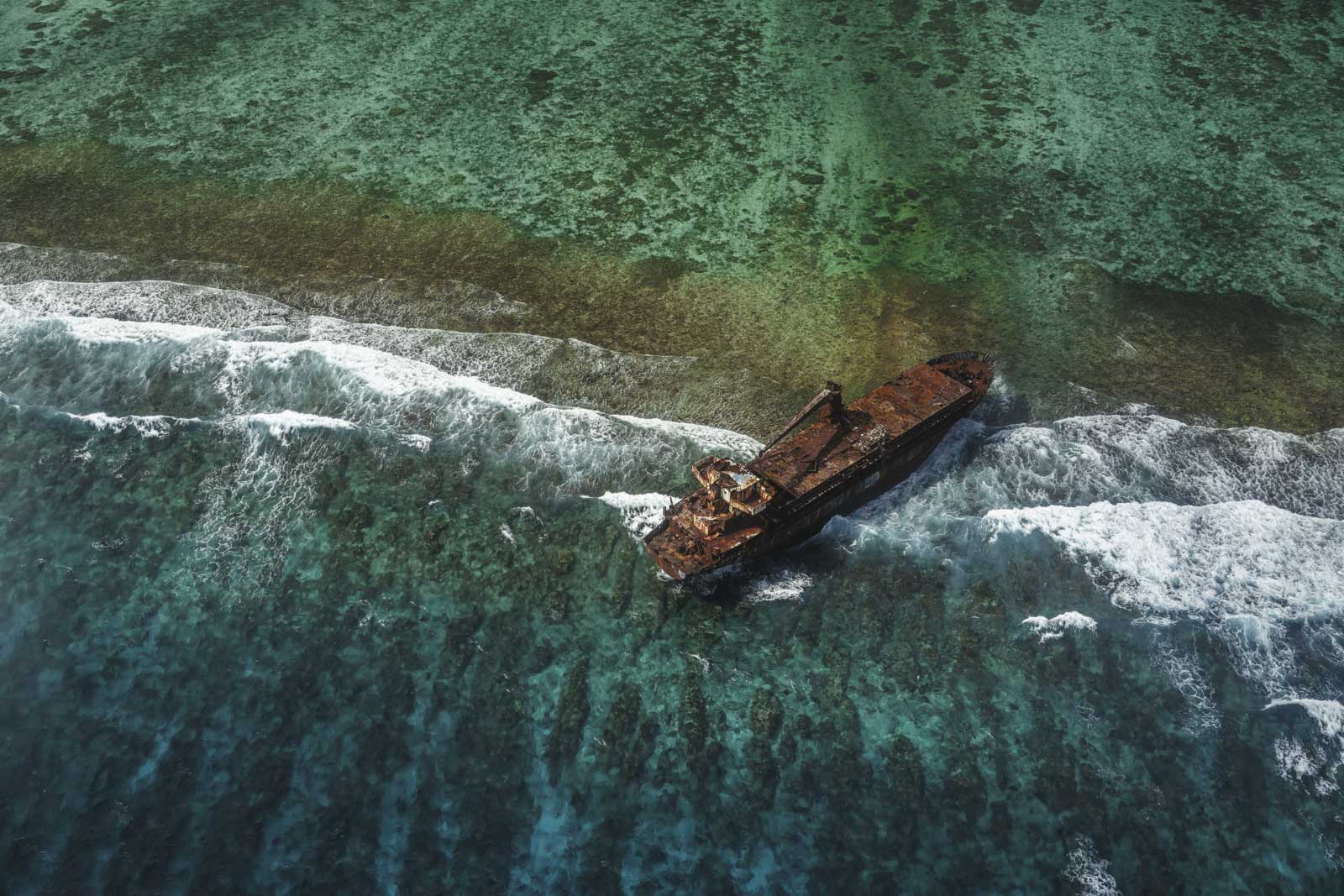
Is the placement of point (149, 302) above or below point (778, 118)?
below

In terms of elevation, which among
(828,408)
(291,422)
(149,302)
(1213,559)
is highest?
(149,302)

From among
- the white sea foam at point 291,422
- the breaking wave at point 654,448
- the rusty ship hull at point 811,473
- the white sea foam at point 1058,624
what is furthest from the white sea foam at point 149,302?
the white sea foam at point 1058,624

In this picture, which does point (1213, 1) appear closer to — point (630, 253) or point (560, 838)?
point (630, 253)

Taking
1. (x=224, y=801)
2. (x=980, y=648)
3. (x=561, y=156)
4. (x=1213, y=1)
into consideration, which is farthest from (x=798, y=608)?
(x=1213, y=1)

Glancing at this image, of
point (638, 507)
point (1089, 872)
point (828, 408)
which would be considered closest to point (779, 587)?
point (638, 507)

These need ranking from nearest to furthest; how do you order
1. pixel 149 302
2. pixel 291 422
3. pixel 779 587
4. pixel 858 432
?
1. pixel 779 587
2. pixel 858 432
3. pixel 291 422
4. pixel 149 302

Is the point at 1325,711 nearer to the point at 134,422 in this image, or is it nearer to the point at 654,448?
the point at 654,448

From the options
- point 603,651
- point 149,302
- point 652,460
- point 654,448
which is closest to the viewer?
point 603,651
